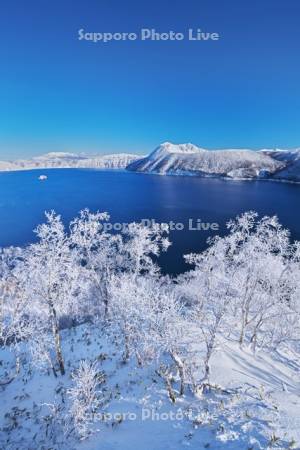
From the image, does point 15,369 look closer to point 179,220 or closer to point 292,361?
point 292,361

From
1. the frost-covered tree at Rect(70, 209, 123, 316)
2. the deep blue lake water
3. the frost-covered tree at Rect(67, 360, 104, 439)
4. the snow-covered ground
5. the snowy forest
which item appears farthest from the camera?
the deep blue lake water

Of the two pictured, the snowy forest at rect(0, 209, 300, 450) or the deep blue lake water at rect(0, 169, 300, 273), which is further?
the deep blue lake water at rect(0, 169, 300, 273)

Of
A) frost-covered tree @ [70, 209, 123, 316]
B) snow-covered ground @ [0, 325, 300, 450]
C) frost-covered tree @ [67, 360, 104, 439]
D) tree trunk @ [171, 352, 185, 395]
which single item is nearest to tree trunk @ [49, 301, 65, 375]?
snow-covered ground @ [0, 325, 300, 450]

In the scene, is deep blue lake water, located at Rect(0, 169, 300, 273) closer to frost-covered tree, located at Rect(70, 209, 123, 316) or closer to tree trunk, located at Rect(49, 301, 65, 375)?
frost-covered tree, located at Rect(70, 209, 123, 316)

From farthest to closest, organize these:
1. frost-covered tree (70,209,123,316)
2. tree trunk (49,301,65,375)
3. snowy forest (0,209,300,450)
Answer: frost-covered tree (70,209,123,316) < tree trunk (49,301,65,375) < snowy forest (0,209,300,450)

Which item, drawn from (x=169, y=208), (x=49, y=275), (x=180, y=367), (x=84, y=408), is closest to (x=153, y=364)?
(x=180, y=367)

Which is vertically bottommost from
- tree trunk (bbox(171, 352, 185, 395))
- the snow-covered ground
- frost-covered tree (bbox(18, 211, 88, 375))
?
the snow-covered ground

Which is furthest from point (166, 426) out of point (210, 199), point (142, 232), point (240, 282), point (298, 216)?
point (210, 199)

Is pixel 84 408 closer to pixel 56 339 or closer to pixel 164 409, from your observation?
pixel 164 409

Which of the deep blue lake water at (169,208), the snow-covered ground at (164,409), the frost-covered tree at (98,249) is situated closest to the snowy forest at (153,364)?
the snow-covered ground at (164,409)
